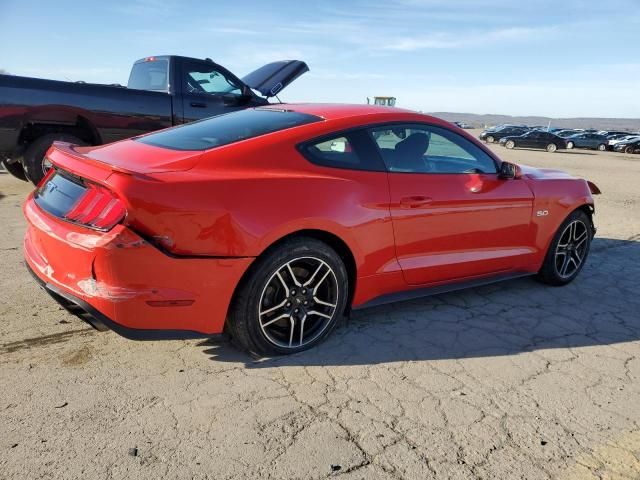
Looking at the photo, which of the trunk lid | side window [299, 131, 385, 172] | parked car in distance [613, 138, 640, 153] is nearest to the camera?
the trunk lid

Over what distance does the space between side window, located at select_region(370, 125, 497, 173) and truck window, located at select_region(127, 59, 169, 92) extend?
511 cm

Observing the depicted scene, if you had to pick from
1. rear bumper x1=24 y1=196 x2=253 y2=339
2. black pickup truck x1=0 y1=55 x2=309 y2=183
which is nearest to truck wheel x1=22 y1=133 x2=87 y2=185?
black pickup truck x1=0 y1=55 x2=309 y2=183

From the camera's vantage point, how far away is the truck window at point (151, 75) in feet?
26.0

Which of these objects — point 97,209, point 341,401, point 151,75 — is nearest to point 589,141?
point 151,75

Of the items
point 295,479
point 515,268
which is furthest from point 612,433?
point 515,268

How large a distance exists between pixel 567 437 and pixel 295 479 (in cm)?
134

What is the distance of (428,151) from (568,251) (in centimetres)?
190

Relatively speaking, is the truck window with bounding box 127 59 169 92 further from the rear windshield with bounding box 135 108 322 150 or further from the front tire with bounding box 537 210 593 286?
the front tire with bounding box 537 210 593 286

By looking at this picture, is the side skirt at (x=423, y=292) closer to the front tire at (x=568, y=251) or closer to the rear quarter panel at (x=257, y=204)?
the rear quarter panel at (x=257, y=204)

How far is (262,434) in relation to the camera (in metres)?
2.47

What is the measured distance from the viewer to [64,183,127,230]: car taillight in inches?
104

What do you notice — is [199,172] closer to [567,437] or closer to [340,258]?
[340,258]

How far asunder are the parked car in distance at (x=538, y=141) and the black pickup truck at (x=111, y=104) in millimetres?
30000

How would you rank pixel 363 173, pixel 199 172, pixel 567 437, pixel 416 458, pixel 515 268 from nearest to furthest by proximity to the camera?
pixel 416 458 < pixel 567 437 < pixel 199 172 < pixel 363 173 < pixel 515 268
